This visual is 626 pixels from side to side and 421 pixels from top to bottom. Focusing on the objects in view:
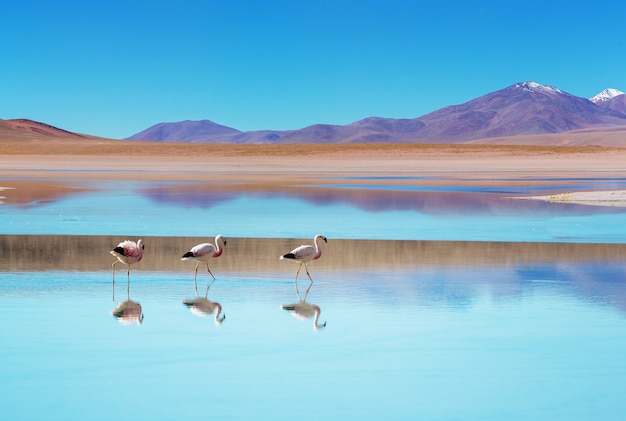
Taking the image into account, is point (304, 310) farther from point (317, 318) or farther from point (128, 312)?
point (128, 312)

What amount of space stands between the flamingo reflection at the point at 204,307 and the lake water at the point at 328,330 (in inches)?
3.5

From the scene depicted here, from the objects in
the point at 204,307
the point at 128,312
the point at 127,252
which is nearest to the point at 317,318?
the point at 204,307

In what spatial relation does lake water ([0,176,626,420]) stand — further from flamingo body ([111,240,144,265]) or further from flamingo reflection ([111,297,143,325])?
flamingo body ([111,240,144,265])

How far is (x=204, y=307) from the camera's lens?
9.86 m

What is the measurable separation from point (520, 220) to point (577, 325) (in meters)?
12.8

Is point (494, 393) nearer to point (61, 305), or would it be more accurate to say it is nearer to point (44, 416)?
point (44, 416)

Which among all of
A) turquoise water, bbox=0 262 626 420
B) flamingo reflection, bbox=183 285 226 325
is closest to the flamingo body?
turquoise water, bbox=0 262 626 420

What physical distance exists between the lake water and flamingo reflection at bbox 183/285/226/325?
88 millimetres

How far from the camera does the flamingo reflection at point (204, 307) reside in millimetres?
9352

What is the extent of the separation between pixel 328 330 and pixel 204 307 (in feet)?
5.72

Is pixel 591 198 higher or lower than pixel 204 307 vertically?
higher

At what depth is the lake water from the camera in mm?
6344

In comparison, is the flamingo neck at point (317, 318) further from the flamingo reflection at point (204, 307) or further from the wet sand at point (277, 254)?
the wet sand at point (277, 254)

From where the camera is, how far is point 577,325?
8.84 meters
